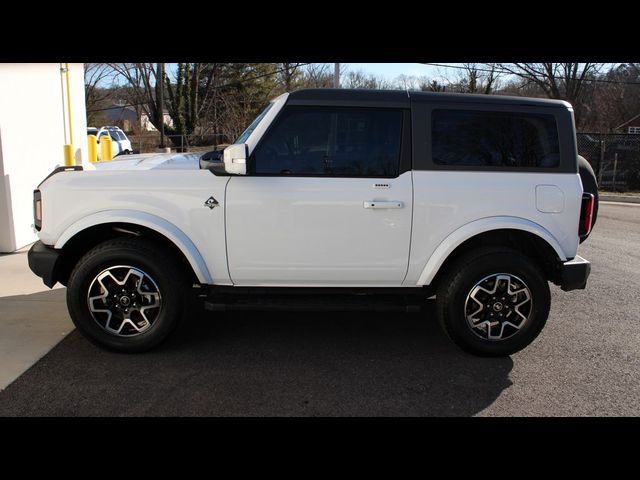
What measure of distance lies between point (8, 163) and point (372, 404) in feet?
19.3

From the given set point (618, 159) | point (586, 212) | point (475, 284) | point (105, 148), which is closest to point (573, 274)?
point (586, 212)

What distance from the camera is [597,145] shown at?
1748 cm

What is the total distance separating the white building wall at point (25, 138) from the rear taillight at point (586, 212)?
6084 millimetres

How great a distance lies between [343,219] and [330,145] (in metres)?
0.58

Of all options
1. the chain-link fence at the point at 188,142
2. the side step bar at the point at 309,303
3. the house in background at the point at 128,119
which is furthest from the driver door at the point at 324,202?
the house in background at the point at 128,119

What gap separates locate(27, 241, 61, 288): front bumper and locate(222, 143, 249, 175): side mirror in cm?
147

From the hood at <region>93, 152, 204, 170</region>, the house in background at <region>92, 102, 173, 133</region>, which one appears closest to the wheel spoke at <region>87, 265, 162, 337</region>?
the hood at <region>93, 152, 204, 170</region>

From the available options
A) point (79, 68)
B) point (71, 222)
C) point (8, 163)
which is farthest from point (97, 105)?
point (71, 222)

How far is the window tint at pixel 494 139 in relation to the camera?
3879 millimetres

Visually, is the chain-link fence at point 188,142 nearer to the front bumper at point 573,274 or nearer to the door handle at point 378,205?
the door handle at point 378,205

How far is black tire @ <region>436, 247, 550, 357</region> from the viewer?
3.83 m

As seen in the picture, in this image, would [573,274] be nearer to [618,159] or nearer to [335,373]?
[335,373]
